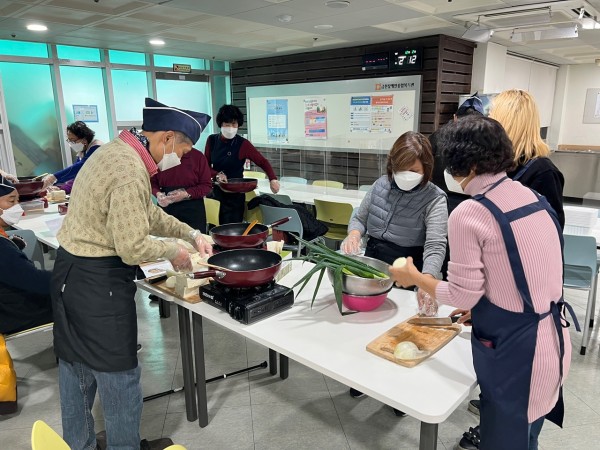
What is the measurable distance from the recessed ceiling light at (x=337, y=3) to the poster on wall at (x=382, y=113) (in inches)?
89.7

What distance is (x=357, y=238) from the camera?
6.94ft

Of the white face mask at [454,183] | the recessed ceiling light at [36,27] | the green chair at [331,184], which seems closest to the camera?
the white face mask at [454,183]

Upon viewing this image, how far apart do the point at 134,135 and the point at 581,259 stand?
9.06 feet

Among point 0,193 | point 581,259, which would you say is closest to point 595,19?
point 581,259

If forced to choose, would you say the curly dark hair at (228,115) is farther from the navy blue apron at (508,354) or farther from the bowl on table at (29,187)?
the navy blue apron at (508,354)

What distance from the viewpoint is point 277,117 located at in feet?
24.5

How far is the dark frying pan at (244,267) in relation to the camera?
1.66 m

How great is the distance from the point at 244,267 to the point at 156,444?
39.0 inches

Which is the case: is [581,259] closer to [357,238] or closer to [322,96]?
[357,238]

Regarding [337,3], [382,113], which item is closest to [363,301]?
[337,3]

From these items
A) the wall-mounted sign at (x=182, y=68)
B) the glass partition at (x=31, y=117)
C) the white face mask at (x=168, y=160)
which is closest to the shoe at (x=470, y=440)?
the white face mask at (x=168, y=160)

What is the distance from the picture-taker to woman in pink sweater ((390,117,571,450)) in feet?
3.73

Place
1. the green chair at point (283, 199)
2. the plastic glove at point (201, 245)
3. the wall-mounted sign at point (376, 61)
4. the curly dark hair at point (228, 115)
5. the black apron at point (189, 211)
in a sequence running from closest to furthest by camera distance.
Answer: the plastic glove at point (201, 245)
the black apron at point (189, 211)
the curly dark hair at point (228, 115)
the green chair at point (283, 199)
the wall-mounted sign at point (376, 61)

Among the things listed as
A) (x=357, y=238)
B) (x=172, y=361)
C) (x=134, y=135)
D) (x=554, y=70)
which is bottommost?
(x=172, y=361)
